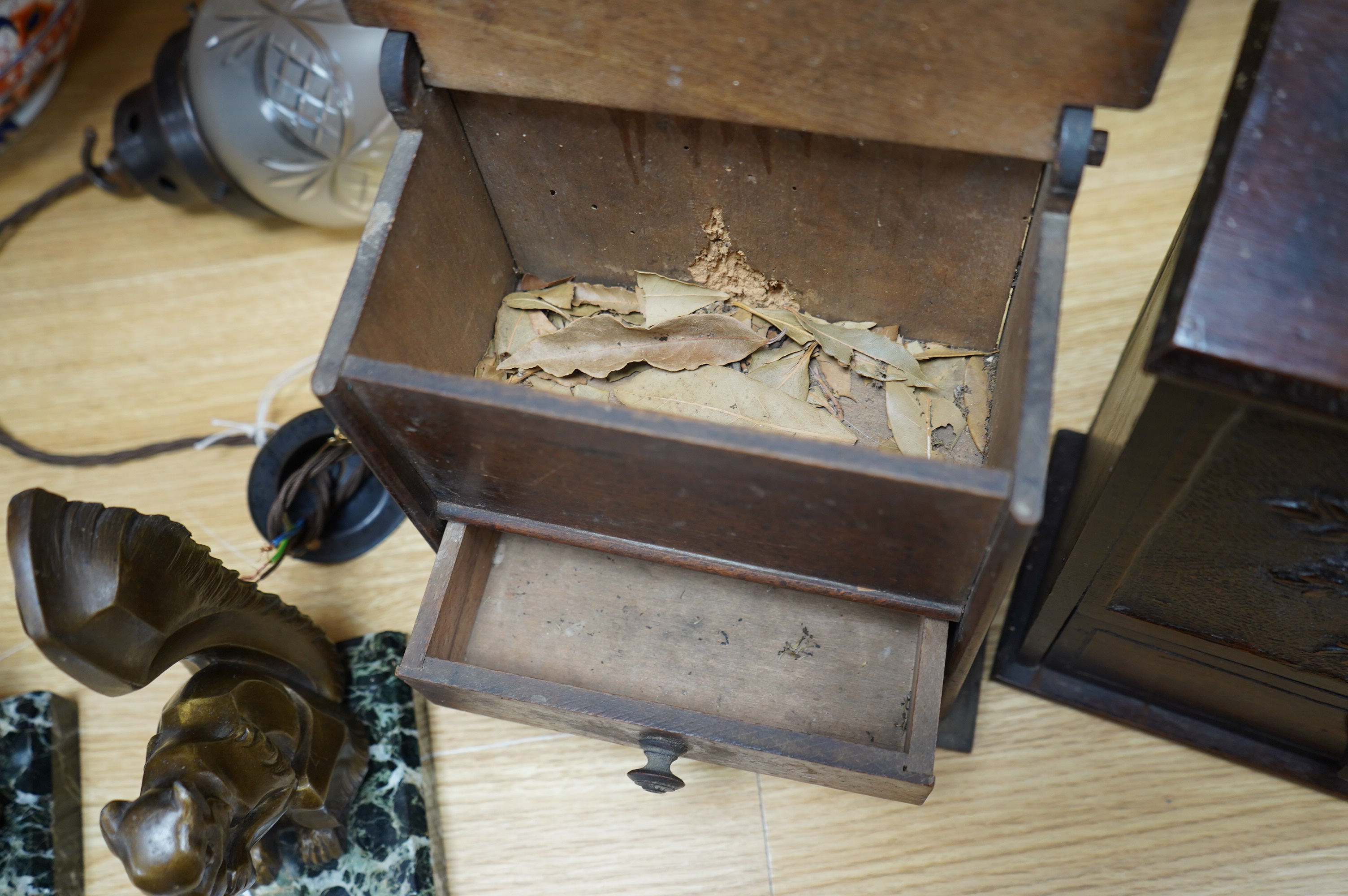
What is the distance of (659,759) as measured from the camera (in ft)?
2.43

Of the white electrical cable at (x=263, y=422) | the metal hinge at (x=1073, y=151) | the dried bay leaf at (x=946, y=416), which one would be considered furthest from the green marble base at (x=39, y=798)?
the metal hinge at (x=1073, y=151)

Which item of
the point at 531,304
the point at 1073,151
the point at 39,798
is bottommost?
the point at 39,798

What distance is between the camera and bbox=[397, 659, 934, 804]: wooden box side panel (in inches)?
25.9

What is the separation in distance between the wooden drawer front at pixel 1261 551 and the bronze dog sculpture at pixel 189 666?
26.6 inches

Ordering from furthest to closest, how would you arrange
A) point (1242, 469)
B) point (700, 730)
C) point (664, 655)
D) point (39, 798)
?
1. point (39, 798)
2. point (664, 655)
3. point (700, 730)
4. point (1242, 469)

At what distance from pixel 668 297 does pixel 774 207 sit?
14 cm

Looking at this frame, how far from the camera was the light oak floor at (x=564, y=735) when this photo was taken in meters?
0.89

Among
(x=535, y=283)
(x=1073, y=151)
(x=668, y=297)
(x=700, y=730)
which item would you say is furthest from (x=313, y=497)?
(x=1073, y=151)

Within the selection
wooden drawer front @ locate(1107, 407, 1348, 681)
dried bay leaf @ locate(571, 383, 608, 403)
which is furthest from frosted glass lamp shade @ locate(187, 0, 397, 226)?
wooden drawer front @ locate(1107, 407, 1348, 681)

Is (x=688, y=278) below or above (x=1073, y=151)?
below

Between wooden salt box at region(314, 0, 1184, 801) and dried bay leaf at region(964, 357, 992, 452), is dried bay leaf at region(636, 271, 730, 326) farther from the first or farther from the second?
dried bay leaf at region(964, 357, 992, 452)

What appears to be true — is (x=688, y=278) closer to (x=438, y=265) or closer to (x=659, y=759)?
(x=438, y=265)

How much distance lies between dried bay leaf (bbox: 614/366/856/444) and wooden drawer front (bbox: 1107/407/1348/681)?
278 millimetres

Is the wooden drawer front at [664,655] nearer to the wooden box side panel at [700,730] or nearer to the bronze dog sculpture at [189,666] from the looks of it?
the wooden box side panel at [700,730]
